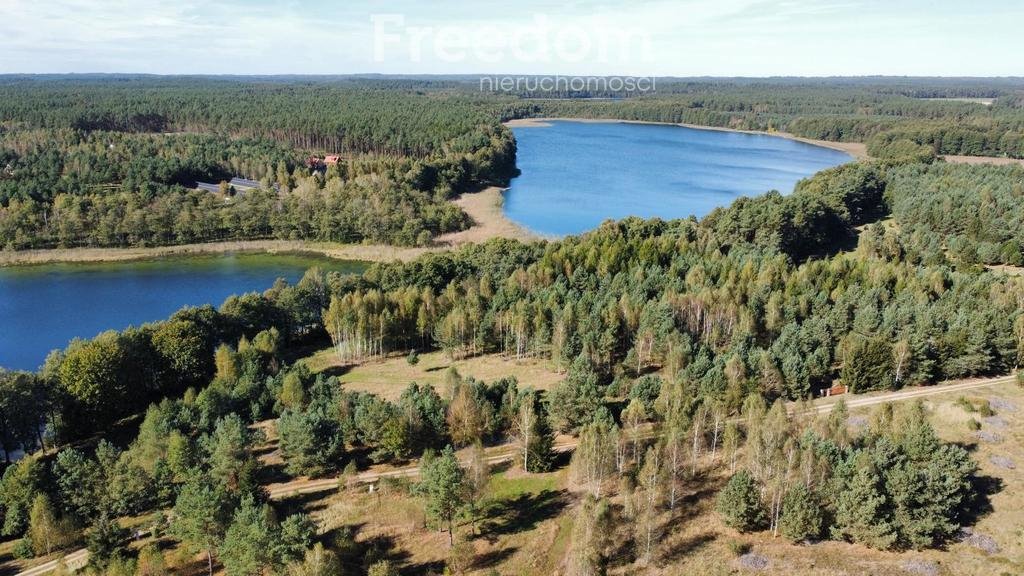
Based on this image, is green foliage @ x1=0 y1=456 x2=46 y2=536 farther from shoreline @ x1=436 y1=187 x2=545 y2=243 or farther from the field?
shoreline @ x1=436 y1=187 x2=545 y2=243

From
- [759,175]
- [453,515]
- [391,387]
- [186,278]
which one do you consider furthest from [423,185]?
[453,515]

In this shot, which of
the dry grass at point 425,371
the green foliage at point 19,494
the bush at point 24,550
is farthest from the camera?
the dry grass at point 425,371

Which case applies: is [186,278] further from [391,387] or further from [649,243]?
[649,243]

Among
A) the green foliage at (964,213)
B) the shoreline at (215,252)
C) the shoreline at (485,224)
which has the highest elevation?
the green foliage at (964,213)

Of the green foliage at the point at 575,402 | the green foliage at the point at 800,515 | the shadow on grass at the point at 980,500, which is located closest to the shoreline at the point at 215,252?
the green foliage at the point at 575,402

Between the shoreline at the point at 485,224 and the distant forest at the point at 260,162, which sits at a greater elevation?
the distant forest at the point at 260,162

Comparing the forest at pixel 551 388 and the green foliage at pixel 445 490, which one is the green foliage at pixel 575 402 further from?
the green foliage at pixel 445 490

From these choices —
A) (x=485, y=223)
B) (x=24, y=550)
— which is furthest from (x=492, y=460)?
(x=485, y=223)

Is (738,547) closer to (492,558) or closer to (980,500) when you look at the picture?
(492,558)
